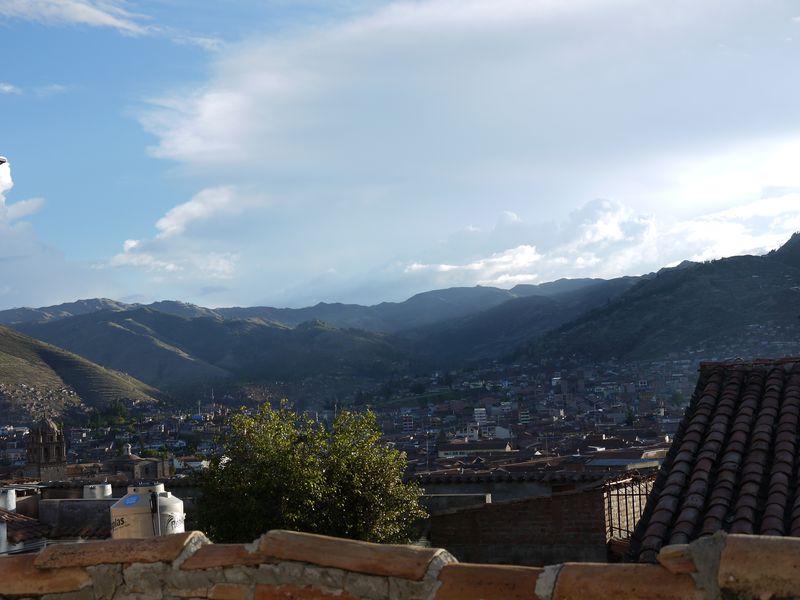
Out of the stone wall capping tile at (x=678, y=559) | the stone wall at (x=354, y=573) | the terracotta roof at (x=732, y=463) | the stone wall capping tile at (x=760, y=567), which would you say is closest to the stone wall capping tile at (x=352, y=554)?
Answer: the stone wall at (x=354, y=573)

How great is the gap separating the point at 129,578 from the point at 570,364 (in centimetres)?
14229

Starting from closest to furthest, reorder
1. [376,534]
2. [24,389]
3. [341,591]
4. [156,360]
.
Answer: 1. [341,591]
2. [376,534]
3. [24,389]
4. [156,360]

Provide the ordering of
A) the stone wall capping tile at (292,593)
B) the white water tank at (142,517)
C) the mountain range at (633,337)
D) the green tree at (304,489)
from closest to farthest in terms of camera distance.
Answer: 1. the stone wall capping tile at (292,593)
2. the white water tank at (142,517)
3. the green tree at (304,489)
4. the mountain range at (633,337)

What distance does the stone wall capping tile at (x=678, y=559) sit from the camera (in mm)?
2883

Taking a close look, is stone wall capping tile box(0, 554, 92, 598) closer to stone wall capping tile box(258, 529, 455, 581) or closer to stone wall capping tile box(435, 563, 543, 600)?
stone wall capping tile box(258, 529, 455, 581)

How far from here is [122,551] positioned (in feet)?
12.4

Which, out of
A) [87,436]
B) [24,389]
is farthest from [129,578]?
[24,389]

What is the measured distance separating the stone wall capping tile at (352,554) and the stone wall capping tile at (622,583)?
0.48 m

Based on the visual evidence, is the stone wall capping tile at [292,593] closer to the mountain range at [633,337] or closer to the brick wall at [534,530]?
the brick wall at [534,530]

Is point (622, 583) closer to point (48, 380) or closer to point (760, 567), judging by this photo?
point (760, 567)

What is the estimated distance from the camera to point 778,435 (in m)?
7.55

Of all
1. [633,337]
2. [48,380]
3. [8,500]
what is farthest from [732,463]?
[633,337]

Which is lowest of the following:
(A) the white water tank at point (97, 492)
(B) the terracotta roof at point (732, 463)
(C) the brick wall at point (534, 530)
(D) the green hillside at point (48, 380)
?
(C) the brick wall at point (534, 530)

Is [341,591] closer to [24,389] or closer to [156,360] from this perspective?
[24,389]
